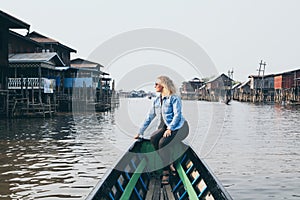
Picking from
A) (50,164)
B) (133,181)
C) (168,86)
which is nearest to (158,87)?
(168,86)

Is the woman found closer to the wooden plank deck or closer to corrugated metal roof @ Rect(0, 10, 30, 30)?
Result: the wooden plank deck

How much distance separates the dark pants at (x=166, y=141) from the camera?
20.8 feet

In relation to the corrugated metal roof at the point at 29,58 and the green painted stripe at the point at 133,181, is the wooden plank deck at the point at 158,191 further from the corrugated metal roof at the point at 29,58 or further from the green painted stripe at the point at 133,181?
the corrugated metal roof at the point at 29,58

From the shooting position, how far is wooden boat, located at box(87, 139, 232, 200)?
459cm

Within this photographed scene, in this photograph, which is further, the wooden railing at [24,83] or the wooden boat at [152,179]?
the wooden railing at [24,83]

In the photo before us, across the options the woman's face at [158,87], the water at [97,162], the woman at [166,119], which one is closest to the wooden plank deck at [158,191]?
the woman at [166,119]

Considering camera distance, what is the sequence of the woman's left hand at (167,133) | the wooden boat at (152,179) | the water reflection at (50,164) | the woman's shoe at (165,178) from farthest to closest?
the water reflection at (50,164) → the woman's shoe at (165,178) → the woman's left hand at (167,133) → the wooden boat at (152,179)

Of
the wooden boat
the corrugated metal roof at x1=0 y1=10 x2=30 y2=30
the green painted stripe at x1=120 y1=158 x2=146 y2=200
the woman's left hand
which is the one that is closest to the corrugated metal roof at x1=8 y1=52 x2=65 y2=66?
the corrugated metal roof at x1=0 y1=10 x2=30 y2=30

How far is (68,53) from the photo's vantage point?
145 feet

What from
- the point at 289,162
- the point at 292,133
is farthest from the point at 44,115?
the point at 289,162

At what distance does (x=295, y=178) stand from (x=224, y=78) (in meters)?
84.3

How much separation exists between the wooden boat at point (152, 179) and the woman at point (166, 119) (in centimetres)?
19

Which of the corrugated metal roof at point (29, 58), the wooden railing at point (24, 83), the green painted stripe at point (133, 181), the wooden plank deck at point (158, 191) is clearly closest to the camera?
the green painted stripe at point (133, 181)

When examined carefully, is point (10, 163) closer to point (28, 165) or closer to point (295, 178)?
point (28, 165)
